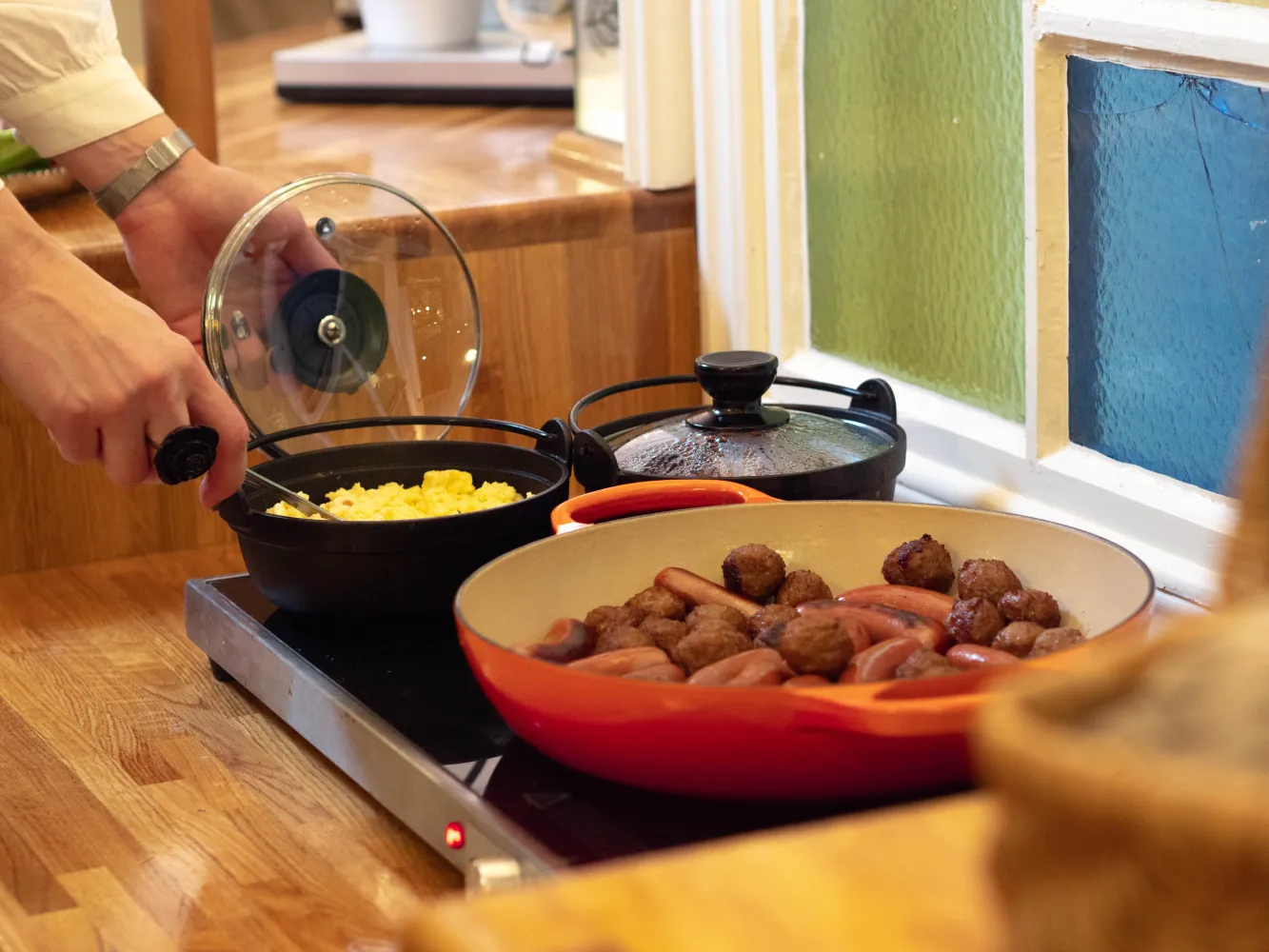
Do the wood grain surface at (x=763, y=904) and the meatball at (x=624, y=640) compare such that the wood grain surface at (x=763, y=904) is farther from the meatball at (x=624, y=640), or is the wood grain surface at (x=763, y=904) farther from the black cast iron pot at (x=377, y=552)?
the black cast iron pot at (x=377, y=552)

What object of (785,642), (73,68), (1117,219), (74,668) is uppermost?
(73,68)

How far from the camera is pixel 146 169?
118 cm

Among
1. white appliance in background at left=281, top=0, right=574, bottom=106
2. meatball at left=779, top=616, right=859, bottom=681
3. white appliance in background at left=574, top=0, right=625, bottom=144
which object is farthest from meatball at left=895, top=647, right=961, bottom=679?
white appliance in background at left=281, top=0, right=574, bottom=106

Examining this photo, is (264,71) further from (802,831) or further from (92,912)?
(802,831)

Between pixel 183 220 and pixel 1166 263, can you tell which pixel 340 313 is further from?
pixel 1166 263

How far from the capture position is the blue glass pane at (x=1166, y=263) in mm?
915

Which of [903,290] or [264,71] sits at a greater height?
[264,71]

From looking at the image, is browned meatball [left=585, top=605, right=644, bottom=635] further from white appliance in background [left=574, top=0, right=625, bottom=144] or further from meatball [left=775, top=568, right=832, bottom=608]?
white appliance in background [left=574, top=0, right=625, bottom=144]

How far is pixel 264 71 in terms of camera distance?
244 cm

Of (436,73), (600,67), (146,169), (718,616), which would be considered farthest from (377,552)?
(436,73)

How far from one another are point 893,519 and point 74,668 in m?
0.57

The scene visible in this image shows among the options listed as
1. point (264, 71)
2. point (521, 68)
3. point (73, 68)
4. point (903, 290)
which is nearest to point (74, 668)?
point (73, 68)

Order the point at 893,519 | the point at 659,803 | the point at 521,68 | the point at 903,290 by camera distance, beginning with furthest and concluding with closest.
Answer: the point at 521,68 → the point at 903,290 → the point at 893,519 → the point at 659,803

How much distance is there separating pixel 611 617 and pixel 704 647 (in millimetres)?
77
